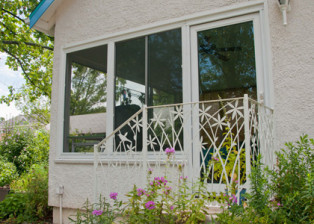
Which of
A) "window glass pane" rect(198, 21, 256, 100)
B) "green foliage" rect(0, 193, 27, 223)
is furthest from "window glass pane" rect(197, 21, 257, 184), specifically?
"green foliage" rect(0, 193, 27, 223)

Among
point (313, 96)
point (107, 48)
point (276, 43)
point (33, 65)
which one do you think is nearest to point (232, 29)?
point (276, 43)

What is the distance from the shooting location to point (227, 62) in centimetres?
394

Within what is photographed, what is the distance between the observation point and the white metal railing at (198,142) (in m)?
2.89

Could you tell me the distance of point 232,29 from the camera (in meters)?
3.95

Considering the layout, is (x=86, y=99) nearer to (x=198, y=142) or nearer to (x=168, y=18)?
(x=168, y=18)

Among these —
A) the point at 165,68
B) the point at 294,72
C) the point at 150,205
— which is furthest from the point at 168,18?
the point at 150,205

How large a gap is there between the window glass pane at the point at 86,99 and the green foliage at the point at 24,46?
4893mm

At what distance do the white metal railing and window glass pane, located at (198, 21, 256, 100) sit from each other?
0.17 metres

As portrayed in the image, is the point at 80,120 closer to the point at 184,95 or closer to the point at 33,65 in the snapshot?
the point at 184,95

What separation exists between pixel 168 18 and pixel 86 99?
6.61 feet

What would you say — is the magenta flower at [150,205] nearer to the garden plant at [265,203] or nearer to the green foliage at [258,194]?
the garden plant at [265,203]

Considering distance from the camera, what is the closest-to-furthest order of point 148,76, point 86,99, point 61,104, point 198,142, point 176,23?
point 198,142, point 176,23, point 148,76, point 86,99, point 61,104

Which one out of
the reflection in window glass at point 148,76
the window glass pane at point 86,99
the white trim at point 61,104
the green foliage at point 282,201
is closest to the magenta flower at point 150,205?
the green foliage at point 282,201

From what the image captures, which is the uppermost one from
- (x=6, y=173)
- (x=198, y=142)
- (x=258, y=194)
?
(x=198, y=142)
